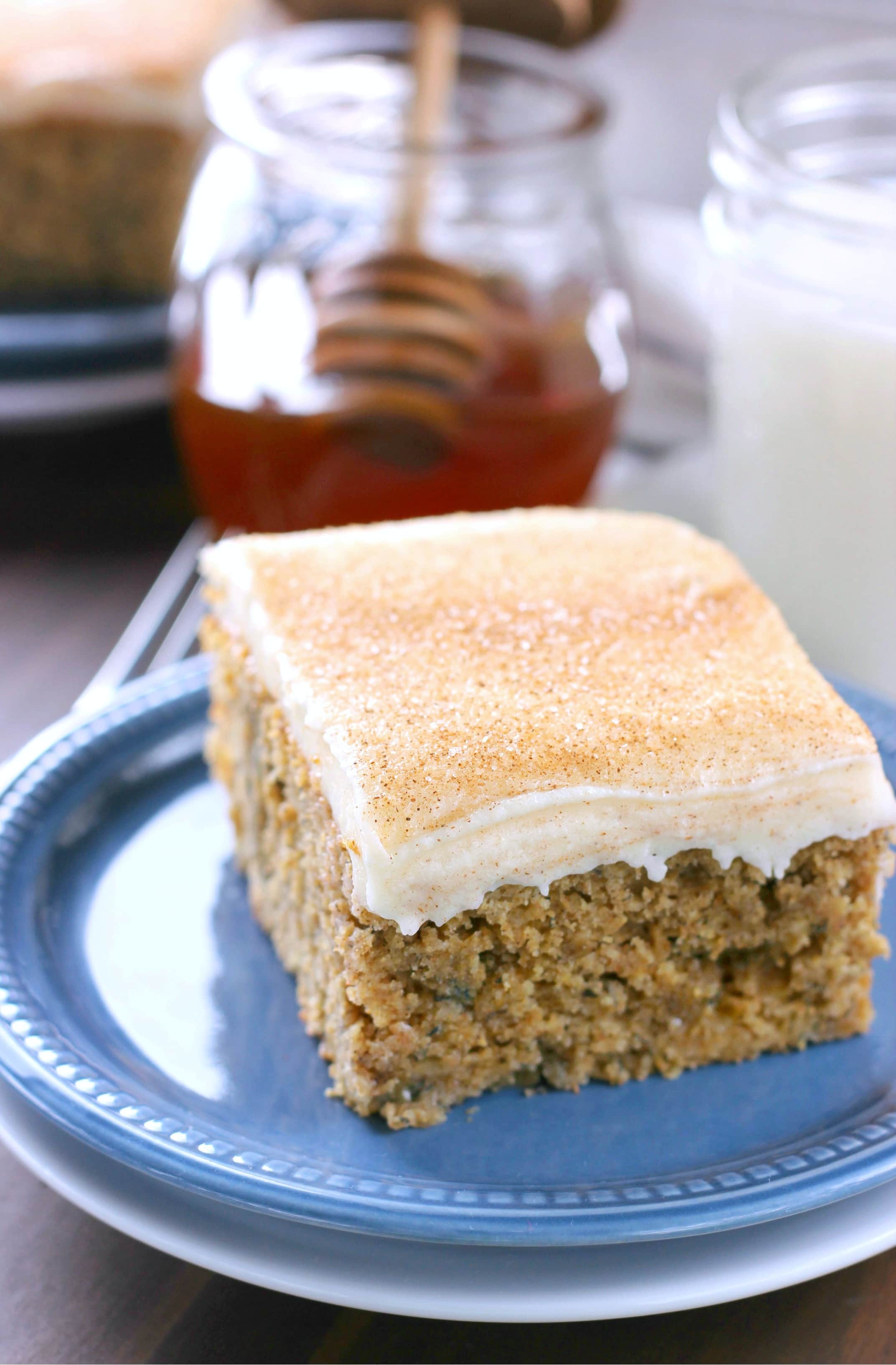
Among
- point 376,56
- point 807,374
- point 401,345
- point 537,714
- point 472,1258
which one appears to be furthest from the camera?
point 376,56

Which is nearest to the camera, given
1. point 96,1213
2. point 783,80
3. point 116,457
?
point 96,1213

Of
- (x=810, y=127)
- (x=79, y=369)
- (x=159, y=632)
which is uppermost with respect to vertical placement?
(x=810, y=127)

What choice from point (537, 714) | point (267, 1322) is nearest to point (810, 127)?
point (537, 714)

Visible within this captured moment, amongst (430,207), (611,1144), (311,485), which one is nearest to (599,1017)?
(611,1144)

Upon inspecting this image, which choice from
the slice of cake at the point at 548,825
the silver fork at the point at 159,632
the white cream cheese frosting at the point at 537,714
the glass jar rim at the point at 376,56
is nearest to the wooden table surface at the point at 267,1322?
the slice of cake at the point at 548,825

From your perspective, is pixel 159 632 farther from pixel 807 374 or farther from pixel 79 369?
pixel 807 374

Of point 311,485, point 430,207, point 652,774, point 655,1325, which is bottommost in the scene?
point 655,1325

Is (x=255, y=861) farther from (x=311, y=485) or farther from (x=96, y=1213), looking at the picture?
(x=311, y=485)
